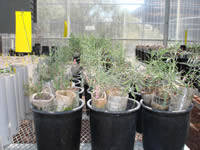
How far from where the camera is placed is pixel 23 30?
1.89 m

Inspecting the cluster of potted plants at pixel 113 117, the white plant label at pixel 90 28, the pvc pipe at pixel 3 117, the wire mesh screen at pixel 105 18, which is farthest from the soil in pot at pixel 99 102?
the white plant label at pixel 90 28

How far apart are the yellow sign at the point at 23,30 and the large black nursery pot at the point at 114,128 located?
0.97 metres

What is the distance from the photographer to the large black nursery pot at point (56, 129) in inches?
49.3

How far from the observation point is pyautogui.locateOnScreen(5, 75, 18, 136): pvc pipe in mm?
1477

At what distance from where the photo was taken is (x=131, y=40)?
6.96m

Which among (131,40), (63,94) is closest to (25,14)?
(63,94)

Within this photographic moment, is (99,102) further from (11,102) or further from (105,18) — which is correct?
(105,18)

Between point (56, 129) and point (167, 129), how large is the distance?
→ 67 centimetres

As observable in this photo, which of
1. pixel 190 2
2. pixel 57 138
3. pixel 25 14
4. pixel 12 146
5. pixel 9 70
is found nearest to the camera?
pixel 57 138

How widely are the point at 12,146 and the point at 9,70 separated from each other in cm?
57

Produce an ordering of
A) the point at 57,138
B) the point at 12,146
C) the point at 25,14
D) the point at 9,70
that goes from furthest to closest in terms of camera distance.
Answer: the point at 25,14, the point at 9,70, the point at 12,146, the point at 57,138

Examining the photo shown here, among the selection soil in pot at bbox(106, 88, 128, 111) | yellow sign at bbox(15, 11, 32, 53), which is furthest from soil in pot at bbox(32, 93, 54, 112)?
yellow sign at bbox(15, 11, 32, 53)

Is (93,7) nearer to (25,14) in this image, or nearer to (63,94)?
(25,14)

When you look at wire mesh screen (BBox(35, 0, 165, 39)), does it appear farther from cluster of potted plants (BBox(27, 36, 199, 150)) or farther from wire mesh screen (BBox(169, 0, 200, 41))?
cluster of potted plants (BBox(27, 36, 199, 150))
